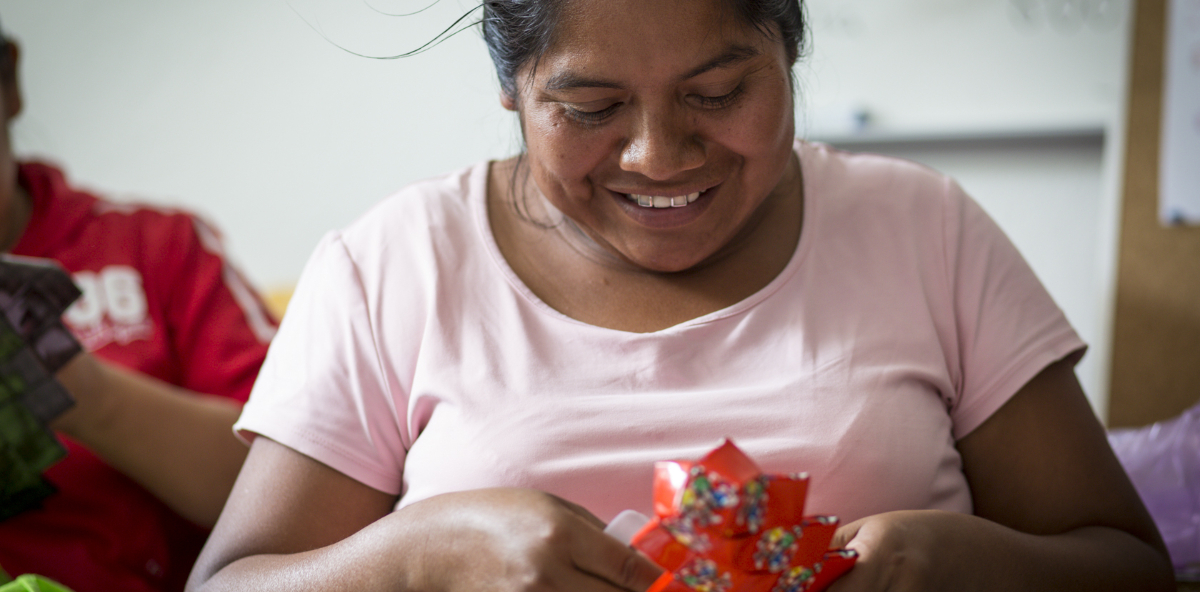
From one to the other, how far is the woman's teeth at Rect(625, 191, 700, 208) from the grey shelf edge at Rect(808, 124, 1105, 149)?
1.80 m

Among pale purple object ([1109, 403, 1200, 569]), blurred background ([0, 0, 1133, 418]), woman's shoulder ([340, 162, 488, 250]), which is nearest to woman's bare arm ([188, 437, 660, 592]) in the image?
woman's shoulder ([340, 162, 488, 250])

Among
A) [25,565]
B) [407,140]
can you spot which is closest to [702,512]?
Result: [25,565]

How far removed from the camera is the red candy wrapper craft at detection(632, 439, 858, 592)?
1.92 ft

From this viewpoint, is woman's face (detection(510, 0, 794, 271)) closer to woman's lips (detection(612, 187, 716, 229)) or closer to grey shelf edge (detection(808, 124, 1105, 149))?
woman's lips (detection(612, 187, 716, 229))

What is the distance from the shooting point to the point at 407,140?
301 cm

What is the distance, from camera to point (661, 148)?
760 mm

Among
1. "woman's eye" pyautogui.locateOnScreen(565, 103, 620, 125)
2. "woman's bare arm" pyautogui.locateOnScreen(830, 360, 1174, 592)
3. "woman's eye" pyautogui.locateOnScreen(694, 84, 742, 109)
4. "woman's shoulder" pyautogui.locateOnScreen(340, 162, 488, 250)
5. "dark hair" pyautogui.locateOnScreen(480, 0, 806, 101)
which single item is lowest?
"woman's bare arm" pyautogui.locateOnScreen(830, 360, 1174, 592)

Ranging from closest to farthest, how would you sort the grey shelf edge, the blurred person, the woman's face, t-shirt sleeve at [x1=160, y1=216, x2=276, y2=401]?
the woman's face < the blurred person < t-shirt sleeve at [x1=160, y1=216, x2=276, y2=401] < the grey shelf edge

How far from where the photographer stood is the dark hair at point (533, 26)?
77 cm

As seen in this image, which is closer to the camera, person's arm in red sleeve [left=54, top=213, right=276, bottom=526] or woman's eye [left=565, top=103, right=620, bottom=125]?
woman's eye [left=565, top=103, right=620, bottom=125]

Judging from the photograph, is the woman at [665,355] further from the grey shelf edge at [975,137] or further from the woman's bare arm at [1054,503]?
the grey shelf edge at [975,137]

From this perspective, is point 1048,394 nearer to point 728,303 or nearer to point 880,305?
point 880,305

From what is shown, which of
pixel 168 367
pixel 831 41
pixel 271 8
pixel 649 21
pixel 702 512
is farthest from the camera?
pixel 271 8

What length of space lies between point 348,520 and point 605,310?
307 millimetres
